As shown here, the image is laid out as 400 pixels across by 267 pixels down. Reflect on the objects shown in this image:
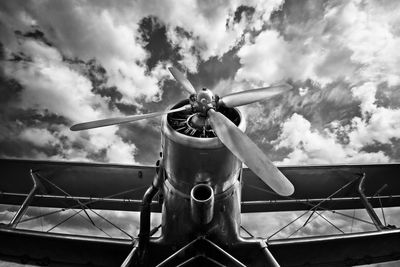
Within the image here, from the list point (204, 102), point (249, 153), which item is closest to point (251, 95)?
point (204, 102)

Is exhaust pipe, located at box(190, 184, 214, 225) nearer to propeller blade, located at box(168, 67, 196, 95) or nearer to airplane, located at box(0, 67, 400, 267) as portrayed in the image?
A: airplane, located at box(0, 67, 400, 267)

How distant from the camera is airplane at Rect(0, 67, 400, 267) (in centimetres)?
400

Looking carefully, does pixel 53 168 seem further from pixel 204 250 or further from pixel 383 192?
pixel 383 192

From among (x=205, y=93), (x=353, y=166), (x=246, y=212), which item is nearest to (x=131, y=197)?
(x=246, y=212)

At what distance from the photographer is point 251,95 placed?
4.80 meters

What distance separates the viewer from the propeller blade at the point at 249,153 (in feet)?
9.71

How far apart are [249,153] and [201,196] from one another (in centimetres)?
116

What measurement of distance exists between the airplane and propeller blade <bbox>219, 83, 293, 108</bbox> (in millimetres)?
21

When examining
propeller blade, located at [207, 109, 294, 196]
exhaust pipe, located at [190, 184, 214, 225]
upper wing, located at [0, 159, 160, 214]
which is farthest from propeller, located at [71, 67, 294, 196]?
upper wing, located at [0, 159, 160, 214]

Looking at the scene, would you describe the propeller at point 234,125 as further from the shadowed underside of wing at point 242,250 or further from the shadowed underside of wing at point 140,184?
the shadowed underside of wing at point 140,184

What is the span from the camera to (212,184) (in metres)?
4.16

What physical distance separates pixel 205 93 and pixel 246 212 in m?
5.63

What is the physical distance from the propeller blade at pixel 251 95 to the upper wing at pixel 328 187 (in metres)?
3.17

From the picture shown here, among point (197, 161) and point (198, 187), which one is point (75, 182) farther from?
point (197, 161)
